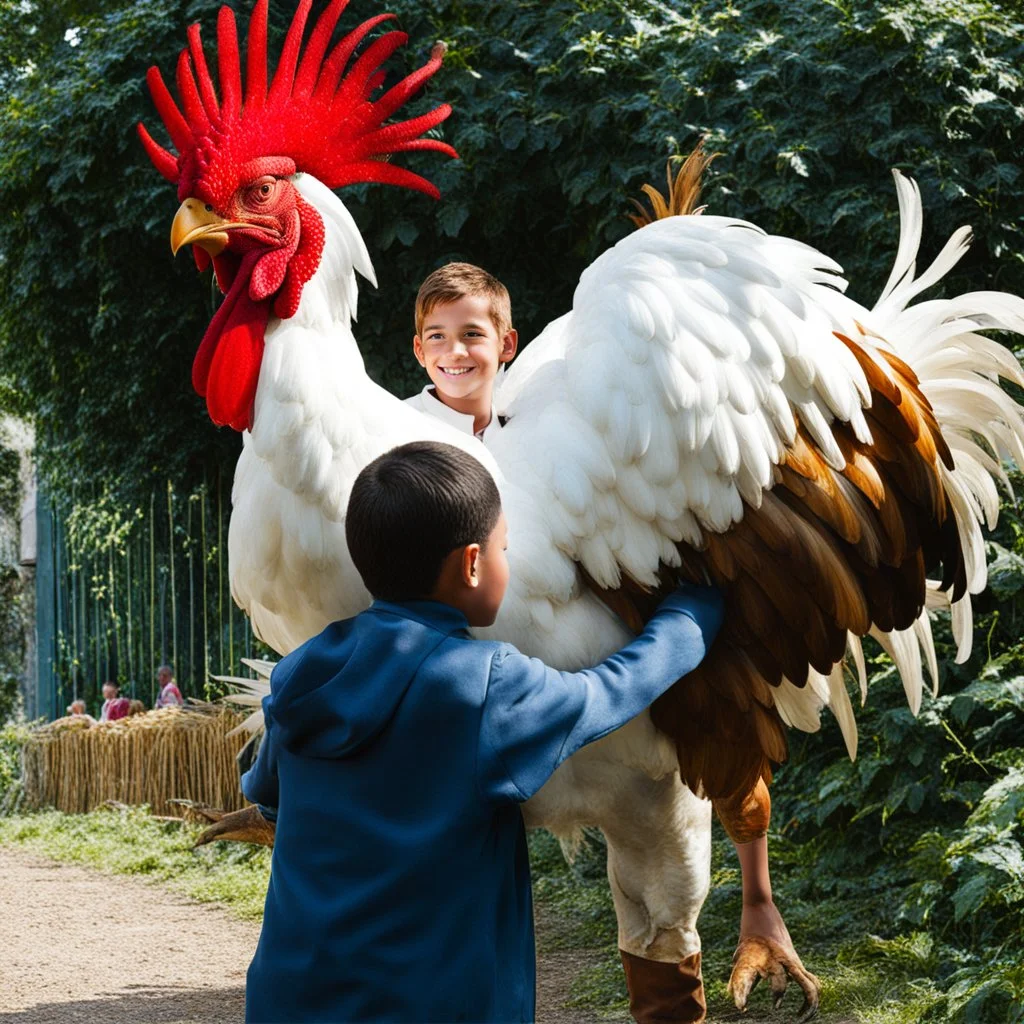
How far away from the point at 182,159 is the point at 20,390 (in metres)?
8.25

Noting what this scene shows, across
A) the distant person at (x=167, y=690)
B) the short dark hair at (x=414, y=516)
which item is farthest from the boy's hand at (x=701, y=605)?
the distant person at (x=167, y=690)

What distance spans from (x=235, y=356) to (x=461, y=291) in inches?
32.8

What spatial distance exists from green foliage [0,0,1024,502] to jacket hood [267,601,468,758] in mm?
4123

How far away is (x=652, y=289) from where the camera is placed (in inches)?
88.0

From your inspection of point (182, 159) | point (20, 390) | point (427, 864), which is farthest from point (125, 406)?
point (427, 864)

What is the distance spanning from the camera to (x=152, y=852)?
7.39 metres

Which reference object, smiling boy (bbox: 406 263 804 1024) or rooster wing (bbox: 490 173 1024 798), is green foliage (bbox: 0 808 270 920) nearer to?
smiling boy (bbox: 406 263 804 1024)

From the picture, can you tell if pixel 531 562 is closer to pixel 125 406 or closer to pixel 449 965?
pixel 449 965

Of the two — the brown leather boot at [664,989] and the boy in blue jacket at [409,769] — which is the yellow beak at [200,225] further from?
the brown leather boot at [664,989]

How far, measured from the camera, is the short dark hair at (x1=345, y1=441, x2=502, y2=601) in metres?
1.88

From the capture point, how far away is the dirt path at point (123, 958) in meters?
4.55

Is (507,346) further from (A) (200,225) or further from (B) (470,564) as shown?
(B) (470,564)

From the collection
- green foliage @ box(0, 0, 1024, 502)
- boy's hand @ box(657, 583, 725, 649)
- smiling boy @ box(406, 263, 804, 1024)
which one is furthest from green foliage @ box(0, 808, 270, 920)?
boy's hand @ box(657, 583, 725, 649)

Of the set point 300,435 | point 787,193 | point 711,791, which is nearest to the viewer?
point 300,435
